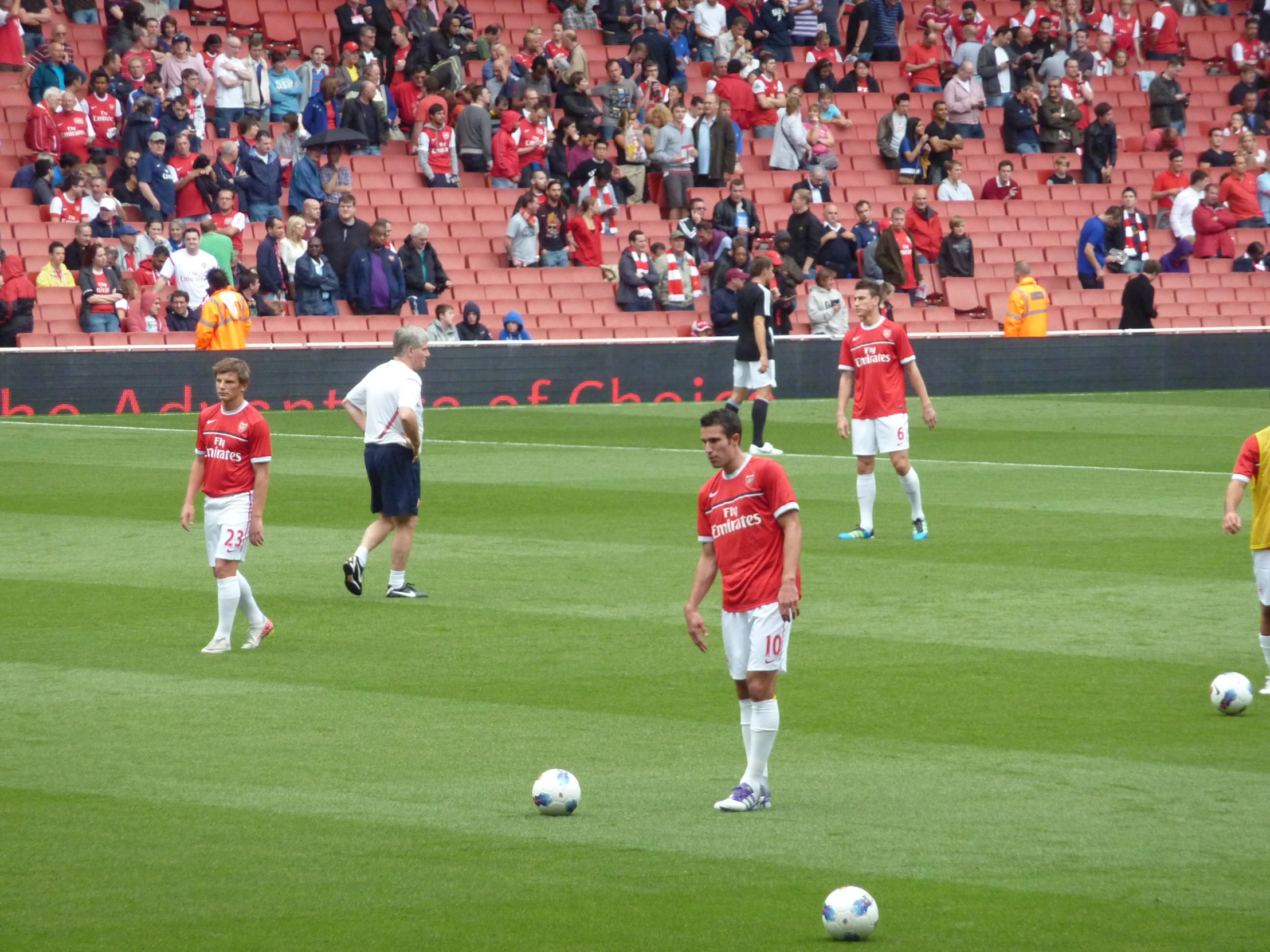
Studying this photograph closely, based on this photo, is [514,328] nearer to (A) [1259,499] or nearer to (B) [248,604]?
(B) [248,604]

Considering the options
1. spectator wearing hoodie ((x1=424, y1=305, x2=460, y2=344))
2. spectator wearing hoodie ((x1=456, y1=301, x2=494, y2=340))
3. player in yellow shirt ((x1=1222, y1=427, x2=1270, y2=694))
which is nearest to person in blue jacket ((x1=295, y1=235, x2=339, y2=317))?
spectator wearing hoodie ((x1=424, y1=305, x2=460, y2=344))

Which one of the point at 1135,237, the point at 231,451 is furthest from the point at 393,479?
the point at 1135,237

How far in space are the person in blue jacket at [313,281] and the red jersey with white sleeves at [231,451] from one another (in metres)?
17.6

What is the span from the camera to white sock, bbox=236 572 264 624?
1179cm

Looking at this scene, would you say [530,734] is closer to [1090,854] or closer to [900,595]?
[1090,854]

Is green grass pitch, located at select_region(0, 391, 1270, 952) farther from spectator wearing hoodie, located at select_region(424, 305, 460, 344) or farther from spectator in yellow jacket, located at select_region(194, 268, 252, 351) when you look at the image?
spectator wearing hoodie, located at select_region(424, 305, 460, 344)

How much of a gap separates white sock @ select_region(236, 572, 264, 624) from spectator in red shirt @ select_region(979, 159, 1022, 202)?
2774 cm

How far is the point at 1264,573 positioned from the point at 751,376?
13.9 metres

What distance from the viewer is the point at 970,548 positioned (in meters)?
16.0

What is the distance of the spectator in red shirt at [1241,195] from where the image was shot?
38.1 metres

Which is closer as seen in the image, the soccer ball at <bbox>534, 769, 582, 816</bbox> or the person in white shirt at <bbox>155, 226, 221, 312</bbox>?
the soccer ball at <bbox>534, 769, 582, 816</bbox>

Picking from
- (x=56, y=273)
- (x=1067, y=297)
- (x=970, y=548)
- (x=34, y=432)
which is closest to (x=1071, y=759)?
(x=970, y=548)

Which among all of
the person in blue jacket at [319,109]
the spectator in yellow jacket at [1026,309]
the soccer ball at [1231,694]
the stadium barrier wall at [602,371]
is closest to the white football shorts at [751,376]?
the stadium barrier wall at [602,371]

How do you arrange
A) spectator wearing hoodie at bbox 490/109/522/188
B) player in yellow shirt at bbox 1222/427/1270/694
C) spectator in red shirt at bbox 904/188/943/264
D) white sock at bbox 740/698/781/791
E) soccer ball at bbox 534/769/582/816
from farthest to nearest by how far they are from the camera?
spectator in red shirt at bbox 904/188/943/264 → spectator wearing hoodie at bbox 490/109/522/188 → player in yellow shirt at bbox 1222/427/1270/694 → white sock at bbox 740/698/781/791 → soccer ball at bbox 534/769/582/816
